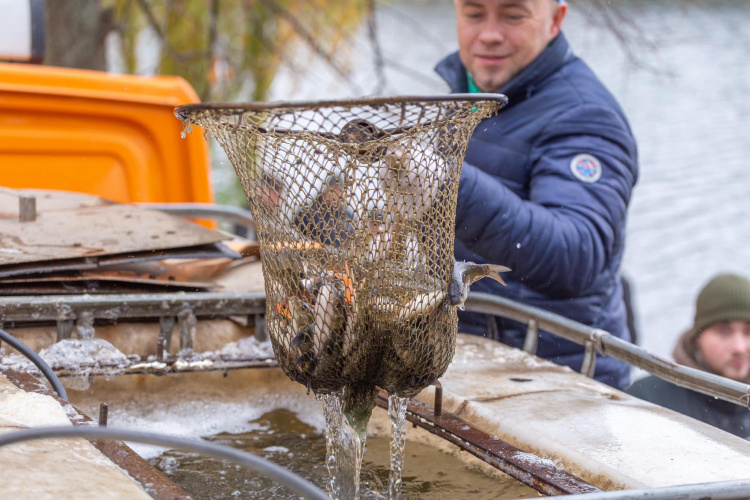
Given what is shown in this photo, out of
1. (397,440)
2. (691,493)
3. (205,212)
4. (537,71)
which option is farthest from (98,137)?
(691,493)

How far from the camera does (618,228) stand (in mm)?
2854

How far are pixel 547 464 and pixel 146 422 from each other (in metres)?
1.10

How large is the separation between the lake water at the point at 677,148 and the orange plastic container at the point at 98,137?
187 inches

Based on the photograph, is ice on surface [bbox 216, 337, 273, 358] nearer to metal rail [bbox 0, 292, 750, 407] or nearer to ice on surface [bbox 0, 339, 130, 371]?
metal rail [bbox 0, 292, 750, 407]

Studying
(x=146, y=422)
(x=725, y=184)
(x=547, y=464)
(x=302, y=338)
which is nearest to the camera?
(x=302, y=338)

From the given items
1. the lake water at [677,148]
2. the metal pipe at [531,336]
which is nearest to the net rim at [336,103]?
the metal pipe at [531,336]

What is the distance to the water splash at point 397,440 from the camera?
1812mm

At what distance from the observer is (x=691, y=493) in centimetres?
133

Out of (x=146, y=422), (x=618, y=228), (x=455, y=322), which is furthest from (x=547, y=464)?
(x=618, y=228)

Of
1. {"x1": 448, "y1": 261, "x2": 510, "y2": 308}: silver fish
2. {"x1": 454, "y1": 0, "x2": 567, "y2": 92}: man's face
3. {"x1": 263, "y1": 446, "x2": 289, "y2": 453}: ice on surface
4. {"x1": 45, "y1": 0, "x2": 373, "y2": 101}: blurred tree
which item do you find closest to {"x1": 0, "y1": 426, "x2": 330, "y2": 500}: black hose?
{"x1": 448, "y1": 261, "x2": 510, "y2": 308}: silver fish

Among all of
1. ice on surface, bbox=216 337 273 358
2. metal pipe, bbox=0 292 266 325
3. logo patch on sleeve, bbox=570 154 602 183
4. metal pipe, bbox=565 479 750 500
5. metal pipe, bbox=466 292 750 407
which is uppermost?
logo patch on sleeve, bbox=570 154 602 183

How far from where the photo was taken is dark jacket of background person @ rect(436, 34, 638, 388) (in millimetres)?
2535

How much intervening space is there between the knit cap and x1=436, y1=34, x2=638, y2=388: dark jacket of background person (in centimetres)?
51

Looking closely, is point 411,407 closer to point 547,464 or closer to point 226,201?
point 547,464
